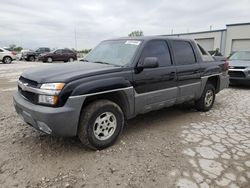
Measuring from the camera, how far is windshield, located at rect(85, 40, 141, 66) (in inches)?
154

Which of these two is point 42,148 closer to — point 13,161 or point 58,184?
point 13,161

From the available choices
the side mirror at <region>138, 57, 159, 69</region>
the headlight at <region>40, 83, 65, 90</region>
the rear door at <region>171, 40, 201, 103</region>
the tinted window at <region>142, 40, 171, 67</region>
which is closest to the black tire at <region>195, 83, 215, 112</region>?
the rear door at <region>171, 40, 201, 103</region>

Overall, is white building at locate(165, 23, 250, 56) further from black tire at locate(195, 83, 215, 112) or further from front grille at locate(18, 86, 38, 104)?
front grille at locate(18, 86, 38, 104)

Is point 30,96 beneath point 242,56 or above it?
beneath

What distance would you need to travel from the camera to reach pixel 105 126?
3.44 m

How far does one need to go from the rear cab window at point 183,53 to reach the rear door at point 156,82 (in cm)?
26

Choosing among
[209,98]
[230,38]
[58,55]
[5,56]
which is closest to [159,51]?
[209,98]

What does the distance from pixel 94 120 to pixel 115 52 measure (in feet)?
5.11

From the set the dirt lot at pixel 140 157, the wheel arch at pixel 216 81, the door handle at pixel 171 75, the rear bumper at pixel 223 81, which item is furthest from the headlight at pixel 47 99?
the rear bumper at pixel 223 81

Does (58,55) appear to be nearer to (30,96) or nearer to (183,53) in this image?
(183,53)

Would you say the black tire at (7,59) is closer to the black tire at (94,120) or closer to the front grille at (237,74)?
the front grille at (237,74)

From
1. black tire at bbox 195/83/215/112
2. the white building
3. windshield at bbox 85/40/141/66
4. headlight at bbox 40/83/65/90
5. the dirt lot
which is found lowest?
the dirt lot

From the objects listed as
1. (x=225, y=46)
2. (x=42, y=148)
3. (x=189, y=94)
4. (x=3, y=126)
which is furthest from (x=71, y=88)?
(x=225, y=46)

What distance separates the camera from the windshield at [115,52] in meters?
3.90
